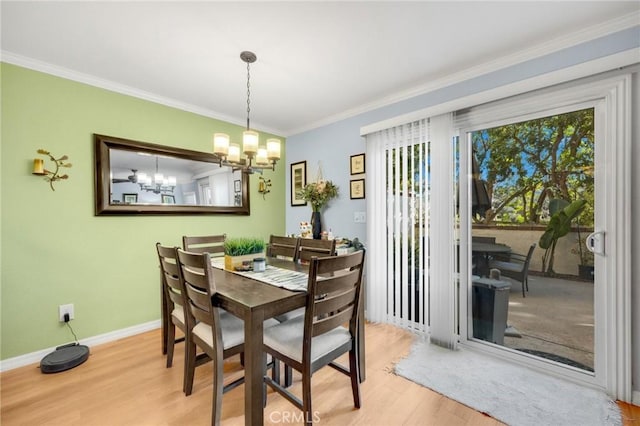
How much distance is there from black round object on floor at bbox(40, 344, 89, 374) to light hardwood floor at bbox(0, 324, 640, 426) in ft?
0.15

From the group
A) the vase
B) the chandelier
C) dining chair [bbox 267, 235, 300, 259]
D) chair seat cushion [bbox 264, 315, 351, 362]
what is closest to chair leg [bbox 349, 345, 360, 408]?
chair seat cushion [bbox 264, 315, 351, 362]

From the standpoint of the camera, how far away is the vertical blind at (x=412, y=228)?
2.36 metres

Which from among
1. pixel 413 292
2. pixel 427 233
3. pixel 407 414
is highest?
pixel 427 233

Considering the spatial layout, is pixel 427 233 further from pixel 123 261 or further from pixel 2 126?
pixel 2 126

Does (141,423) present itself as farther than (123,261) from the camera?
No

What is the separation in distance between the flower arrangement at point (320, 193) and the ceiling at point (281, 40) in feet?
3.54

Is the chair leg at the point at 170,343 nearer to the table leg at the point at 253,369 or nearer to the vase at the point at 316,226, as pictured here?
the table leg at the point at 253,369

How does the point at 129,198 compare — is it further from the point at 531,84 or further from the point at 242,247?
the point at 531,84

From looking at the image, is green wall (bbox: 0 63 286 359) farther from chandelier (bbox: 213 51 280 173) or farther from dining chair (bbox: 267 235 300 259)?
chandelier (bbox: 213 51 280 173)

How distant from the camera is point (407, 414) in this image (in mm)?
1594

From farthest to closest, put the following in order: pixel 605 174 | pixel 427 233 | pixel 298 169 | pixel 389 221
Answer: pixel 298 169 → pixel 389 221 → pixel 427 233 → pixel 605 174

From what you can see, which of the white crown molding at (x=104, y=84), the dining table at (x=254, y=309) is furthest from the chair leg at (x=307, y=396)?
the white crown molding at (x=104, y=84)

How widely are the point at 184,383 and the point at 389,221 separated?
86.9 inches

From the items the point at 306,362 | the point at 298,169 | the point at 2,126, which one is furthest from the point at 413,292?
the point at 2,126
